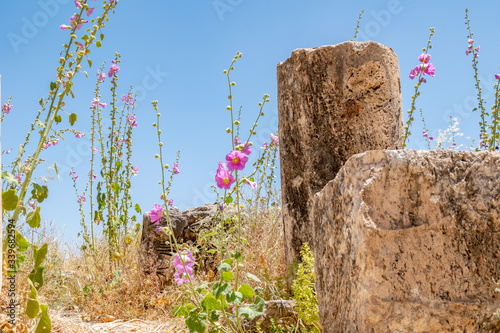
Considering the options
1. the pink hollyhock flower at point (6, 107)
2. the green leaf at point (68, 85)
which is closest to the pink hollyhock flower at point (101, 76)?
the pink hollyhock flower at point (6, 107)

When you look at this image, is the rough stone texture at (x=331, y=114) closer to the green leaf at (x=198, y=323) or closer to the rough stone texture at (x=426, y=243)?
the green leaf at (x=198, y=323)

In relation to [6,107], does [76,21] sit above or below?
above

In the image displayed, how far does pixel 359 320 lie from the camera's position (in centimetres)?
178

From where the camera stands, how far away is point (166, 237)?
19.4 ft

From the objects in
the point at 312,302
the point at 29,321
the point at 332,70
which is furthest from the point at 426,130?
the point at 29,321

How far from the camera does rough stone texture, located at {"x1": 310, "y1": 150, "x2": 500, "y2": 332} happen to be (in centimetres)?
174

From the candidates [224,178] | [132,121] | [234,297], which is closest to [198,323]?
[234,297]

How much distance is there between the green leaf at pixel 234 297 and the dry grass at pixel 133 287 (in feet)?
4.51

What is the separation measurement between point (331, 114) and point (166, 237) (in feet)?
10.5

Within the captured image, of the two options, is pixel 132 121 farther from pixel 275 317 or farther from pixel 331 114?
pixel 275 317

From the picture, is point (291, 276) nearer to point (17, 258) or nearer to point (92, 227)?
point (17, 258)

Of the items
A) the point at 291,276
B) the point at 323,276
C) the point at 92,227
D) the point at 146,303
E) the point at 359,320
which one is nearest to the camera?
the point at 359,320

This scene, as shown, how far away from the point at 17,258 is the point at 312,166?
7.30ft

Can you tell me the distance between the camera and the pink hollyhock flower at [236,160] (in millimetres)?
2450
